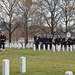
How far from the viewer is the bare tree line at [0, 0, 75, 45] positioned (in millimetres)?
54438

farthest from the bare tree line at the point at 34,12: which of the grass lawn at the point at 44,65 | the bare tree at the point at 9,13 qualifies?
the grass lawn at the point at 44,65

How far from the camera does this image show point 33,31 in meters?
64.3

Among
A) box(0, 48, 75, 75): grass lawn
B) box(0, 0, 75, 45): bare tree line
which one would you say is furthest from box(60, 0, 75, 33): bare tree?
box(0, 48, 75, 75): grass lawn

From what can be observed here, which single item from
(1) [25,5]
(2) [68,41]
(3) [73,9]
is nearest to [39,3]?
(1) [25,5]

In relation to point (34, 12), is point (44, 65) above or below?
below

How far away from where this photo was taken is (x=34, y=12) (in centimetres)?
5516

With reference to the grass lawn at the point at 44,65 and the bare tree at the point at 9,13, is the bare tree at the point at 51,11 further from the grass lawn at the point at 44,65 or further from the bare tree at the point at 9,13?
the grass lawn at the point at 44,65

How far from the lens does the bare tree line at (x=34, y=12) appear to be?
179ft

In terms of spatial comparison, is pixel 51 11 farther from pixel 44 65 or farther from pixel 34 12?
pixel 44 65

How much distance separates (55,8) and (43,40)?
63.5 ft

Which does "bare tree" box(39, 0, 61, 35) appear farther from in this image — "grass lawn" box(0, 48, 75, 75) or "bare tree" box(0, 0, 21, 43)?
"grass lawn" box(0, 48, 75, 75)

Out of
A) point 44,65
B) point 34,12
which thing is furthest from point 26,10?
point 44,65

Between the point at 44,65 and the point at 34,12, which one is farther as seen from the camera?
the point at 34,12

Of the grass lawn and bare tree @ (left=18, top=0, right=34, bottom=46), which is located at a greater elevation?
bare tree @ (left=18, top=0, right=34, bottom=46)
